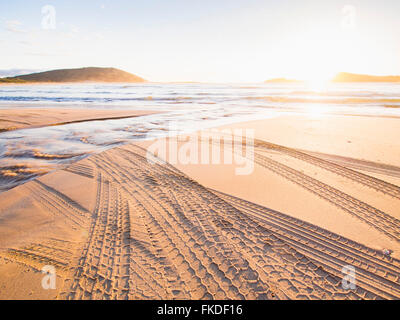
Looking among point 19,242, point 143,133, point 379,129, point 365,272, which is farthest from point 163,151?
point 379,129

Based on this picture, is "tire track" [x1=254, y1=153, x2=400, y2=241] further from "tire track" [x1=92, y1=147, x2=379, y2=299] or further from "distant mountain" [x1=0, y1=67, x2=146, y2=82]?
"distant mountain" [x1=0, y1=67, x2=146, y2=82]

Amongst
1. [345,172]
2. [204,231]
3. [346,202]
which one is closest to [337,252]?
[346,202]

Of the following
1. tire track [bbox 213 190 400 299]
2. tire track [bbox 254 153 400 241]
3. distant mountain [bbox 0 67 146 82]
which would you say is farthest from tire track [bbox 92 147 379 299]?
distant mountain [bbox 0 67 146 82]

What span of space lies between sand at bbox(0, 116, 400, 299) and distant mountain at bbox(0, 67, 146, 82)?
11651 cm

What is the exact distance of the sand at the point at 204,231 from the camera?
211 centimetres

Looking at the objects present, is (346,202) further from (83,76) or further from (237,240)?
(83,76)

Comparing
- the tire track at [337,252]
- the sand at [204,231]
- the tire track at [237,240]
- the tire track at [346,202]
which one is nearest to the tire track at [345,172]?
the sand at [204,231]

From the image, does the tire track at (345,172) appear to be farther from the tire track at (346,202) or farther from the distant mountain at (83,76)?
the distant mountain at (83,76)

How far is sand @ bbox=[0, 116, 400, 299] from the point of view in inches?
82.9

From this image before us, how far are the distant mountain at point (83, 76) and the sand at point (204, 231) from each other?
117 m

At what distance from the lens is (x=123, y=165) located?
16.3 ft
